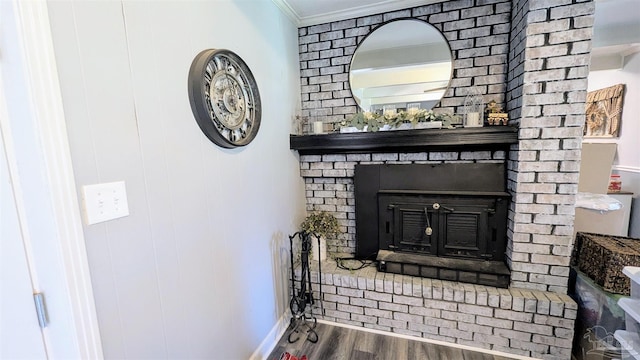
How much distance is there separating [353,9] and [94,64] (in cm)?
188

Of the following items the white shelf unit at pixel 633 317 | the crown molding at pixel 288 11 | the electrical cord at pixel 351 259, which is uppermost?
the crown molding at pixel 288 11

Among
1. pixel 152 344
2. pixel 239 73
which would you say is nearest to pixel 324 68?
pixel 239 73

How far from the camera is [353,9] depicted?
2.14 meters

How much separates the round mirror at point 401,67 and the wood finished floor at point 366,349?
1756 millimetres

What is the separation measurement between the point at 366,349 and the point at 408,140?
148 centimetres

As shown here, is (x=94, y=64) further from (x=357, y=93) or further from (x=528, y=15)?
(x=528, y=15)

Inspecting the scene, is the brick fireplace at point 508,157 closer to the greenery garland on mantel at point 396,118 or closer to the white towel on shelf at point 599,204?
the greenery garland on mantel at point 396,118

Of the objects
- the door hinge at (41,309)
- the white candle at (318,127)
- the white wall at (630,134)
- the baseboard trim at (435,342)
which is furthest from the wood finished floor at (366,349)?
the white wall at (630,134)

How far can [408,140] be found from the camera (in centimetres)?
198

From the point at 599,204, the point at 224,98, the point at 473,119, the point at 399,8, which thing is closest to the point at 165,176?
the point at 224,98

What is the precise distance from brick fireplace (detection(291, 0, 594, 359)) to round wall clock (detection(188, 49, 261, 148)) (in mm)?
660

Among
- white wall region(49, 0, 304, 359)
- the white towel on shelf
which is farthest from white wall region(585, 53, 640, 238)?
white wall region(49, 0, 304, 359)

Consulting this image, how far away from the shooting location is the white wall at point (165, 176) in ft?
2.78

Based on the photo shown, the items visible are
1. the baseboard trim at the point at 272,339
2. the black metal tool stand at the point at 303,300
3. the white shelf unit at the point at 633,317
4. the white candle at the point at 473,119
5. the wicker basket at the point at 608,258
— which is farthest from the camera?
the black metal tool stand at the point at 303,300
